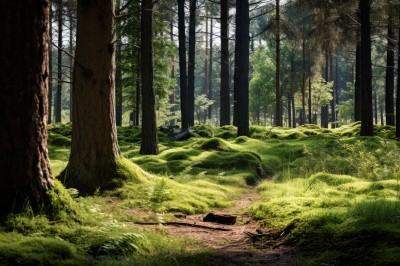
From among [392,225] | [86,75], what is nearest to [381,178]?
[392,225]

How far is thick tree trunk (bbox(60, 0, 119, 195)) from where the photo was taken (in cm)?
678

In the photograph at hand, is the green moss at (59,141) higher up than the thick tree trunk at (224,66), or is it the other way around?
the thick tree trunk at (224,66)

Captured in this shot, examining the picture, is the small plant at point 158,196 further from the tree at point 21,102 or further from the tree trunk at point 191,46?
the tree trunk at point 191,46

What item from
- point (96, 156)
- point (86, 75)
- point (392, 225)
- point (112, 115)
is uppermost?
point (86, 75)

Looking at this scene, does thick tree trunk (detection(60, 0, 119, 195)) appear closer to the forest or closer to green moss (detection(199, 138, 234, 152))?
the forest

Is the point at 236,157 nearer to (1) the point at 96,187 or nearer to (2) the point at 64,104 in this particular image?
(1) the point at 96,187

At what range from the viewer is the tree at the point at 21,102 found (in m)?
3.83

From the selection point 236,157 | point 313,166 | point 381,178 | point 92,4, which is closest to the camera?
point 92,4

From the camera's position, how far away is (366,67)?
18.8 meters

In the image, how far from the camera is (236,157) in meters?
12.5

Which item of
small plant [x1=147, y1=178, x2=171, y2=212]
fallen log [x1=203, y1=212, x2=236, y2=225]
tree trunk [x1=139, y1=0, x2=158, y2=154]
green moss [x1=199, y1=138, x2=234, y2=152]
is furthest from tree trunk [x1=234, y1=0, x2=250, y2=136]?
fallen log [x1=203, y1=212, x2=236, y2=225]

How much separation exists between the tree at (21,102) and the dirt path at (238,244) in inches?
76.7

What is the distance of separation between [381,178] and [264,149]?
8240mm

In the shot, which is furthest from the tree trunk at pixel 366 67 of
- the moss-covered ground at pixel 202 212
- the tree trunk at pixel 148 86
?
the tree trunk at pixel 148 86
